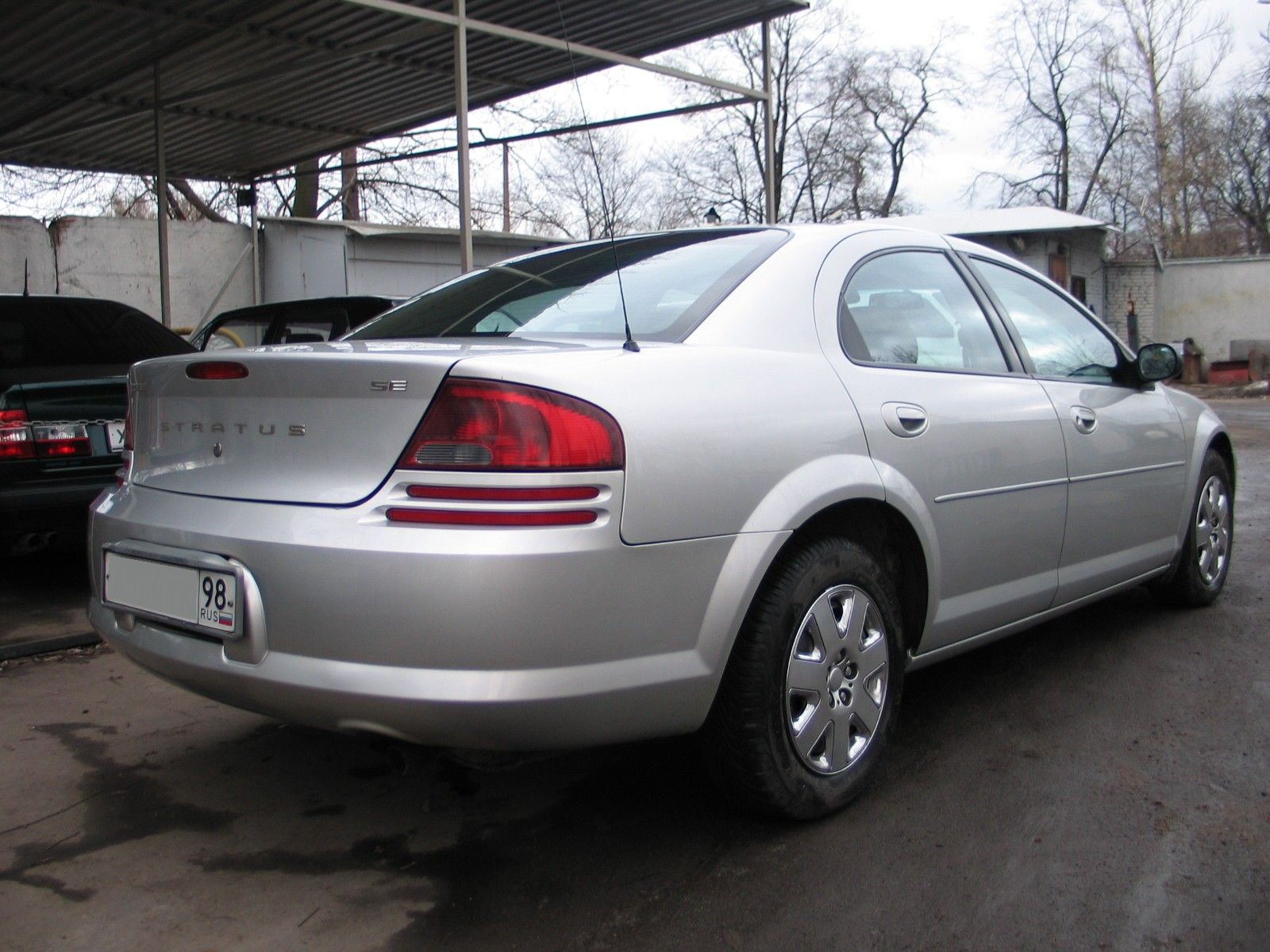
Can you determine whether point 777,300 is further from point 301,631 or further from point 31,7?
point 31,7

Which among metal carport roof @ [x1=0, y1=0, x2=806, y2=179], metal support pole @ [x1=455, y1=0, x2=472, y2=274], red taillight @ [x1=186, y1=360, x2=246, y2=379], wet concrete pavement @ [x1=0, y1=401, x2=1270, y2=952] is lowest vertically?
wet concrete pavement @ [x1=0, y1=401, x2=1270, y2=952]

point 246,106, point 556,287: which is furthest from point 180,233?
point 556,287

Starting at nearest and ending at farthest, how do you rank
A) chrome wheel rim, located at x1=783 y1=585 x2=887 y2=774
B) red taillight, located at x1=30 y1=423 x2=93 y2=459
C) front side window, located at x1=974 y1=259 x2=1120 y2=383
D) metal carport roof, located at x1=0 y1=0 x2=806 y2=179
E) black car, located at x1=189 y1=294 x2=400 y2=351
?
1. chrome wheel rim, located at x1=783 y1=585 x2=887 y2=774
2. front side window, located at x1=974 y1=259 x2=1120 y2=383
3. red taillight, located at x1=30 y1=423 x2=93 y2=459
4. black car, located at x1=189 y1=294 x2=400 y2=351
5. metal carport roof, located at x1=0 y1=0 x2=806 y2=179

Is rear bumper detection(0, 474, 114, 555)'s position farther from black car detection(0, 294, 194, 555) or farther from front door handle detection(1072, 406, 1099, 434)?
front door handle detection(1072, 406, 1099, 434)

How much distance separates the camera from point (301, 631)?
2162 millimetres

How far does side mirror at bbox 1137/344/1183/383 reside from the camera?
4.08 metres

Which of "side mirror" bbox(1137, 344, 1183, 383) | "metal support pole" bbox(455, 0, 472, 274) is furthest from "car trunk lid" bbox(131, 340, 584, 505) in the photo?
"metal support pole" bbox(455, 0, 472, 274)

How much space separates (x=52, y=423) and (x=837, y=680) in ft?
12.1

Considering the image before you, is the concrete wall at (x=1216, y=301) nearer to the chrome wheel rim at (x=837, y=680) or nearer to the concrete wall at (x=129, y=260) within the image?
the concrete wall at (x=129, y=260)

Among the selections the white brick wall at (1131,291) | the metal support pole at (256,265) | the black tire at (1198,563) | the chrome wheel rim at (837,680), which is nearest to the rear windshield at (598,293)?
the chrome wheel rim at (837,680)

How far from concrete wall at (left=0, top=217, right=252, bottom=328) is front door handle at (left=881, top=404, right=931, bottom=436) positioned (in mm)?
13850

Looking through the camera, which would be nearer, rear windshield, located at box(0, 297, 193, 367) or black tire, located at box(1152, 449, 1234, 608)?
black tire, located at box(1152, 449, 1234, 608)

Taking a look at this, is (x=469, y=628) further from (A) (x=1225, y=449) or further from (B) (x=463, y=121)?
(B) (x=463, y=121)

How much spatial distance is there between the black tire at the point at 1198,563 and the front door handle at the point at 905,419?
2.04 meters
